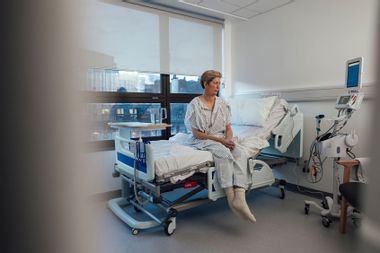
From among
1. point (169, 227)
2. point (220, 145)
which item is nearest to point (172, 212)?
point (169, 227)

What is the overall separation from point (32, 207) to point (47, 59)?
0.55ft

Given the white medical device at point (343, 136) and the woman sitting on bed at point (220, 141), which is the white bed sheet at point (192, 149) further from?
the white medical device at point (343, 136)

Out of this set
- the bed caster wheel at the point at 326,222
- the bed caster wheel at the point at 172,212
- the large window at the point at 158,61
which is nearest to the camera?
the bed caster wheel at the point at 172,212

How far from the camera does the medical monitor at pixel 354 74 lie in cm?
198

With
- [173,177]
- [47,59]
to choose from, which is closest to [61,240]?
[47,59]

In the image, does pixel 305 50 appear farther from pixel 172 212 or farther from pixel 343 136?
pixel 172 212

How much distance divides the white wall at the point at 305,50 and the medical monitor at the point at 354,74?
42 cm

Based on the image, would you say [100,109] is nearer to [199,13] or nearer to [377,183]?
[377,183]

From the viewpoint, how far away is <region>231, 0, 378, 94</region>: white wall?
8.58 feet

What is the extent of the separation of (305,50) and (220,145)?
1653 mm

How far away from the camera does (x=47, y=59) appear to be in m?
0.29

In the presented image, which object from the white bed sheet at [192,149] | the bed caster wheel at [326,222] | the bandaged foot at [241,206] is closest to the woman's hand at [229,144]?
the white bed sheet at [192,149]

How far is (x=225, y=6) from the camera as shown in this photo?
3.27 meters

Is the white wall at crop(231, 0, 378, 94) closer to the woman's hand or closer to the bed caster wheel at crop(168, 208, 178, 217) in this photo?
the woman's hand
